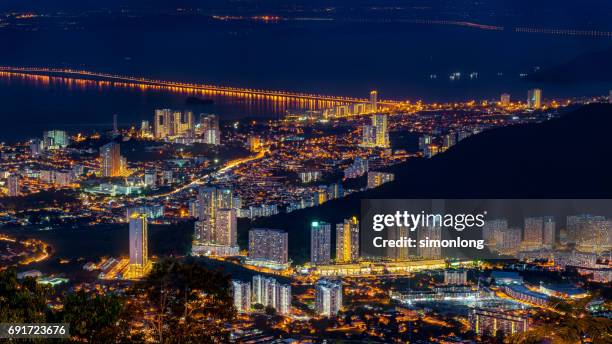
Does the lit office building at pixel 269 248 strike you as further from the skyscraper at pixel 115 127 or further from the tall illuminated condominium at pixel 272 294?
the skyscraper at pixel 115 127

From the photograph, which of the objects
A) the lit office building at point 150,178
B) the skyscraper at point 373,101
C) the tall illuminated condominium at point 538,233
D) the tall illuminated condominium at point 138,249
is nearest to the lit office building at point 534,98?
the skyscraper at point 373,101

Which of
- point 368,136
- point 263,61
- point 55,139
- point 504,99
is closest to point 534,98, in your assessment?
point 504,99

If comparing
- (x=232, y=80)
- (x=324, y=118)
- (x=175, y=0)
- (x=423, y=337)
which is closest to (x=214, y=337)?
(x=423, y=337)

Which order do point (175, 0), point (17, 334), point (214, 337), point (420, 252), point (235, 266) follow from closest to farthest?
point (17, 334), point (214, 337), point (420, 252), point (235, 266), point (175, 0)

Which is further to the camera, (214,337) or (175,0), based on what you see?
(175,0)

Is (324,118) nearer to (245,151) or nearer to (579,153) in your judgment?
(245,151)

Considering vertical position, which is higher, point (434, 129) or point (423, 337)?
point (434, 129)

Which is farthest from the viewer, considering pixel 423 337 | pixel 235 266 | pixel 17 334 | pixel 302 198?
pixel 302 198

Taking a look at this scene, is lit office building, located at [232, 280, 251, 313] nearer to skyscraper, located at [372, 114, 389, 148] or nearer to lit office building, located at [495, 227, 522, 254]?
lit office building, located at [495, 227, 522, 254]
